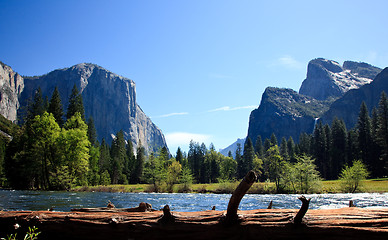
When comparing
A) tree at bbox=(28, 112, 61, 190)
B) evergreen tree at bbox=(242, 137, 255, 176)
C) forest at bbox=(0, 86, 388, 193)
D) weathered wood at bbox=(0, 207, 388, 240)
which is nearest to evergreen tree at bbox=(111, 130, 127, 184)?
forest at bbox=(0, 86, 388, 193)

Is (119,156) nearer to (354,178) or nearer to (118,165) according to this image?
(118,165)

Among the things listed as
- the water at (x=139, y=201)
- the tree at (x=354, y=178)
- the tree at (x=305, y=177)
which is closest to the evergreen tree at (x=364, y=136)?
the tree at (x=354, y=178)

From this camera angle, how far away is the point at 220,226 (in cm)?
417

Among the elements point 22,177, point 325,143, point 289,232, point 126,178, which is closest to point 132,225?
point 289,232

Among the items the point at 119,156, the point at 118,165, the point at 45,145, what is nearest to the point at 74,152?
the point at 45,145

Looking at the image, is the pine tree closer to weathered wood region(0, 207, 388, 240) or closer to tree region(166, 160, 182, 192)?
tree region(166, 160, 182, 192)

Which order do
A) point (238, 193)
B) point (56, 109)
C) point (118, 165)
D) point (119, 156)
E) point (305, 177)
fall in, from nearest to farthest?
point (238, 193) < point (305, 177) < point (56, 109) < point (118, 165) < point (119, 156)

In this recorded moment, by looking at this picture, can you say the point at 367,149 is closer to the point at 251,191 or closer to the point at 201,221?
the point at 251,191

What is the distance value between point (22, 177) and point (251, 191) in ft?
134

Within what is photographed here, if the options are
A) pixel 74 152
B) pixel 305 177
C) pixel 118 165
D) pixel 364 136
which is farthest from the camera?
pixel 118 165

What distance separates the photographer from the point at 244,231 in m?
4.06

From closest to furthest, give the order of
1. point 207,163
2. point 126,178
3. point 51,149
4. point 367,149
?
1. point 51,149
2. point 367,149
3. point 126,178
4. point 207,163

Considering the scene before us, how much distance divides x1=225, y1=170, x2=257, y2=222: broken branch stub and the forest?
40570mm

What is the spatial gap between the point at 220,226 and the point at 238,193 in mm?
867
